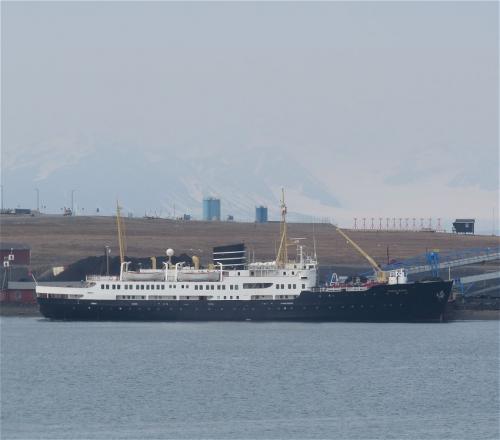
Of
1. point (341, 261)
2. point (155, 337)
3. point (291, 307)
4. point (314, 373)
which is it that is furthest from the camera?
point (341, 261)

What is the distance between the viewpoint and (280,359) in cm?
9994

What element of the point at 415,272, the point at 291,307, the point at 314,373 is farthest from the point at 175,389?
the point at 415,272

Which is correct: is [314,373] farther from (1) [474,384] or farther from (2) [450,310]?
(2) [450,310]

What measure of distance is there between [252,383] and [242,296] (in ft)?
159

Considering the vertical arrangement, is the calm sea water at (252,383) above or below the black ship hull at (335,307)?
below

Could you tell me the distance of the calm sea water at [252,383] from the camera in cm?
7288

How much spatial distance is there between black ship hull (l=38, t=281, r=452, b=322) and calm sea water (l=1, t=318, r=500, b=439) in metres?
8.32

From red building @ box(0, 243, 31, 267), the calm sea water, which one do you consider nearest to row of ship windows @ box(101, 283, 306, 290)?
the calm sea water

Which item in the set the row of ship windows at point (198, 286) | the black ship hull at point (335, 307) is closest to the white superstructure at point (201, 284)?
the row of ship windows at point (198, 286)

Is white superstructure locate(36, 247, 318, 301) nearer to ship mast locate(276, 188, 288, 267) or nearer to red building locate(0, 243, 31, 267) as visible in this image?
ship mast locate(276, 188, 288, 267)

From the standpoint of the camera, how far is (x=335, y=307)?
133m

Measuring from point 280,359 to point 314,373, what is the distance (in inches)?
318

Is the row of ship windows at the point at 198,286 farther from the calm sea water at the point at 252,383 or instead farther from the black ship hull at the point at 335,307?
the calm sea water at the point at 252,383

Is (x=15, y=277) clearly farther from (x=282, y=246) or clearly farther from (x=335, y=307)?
(x=335, y=307)
